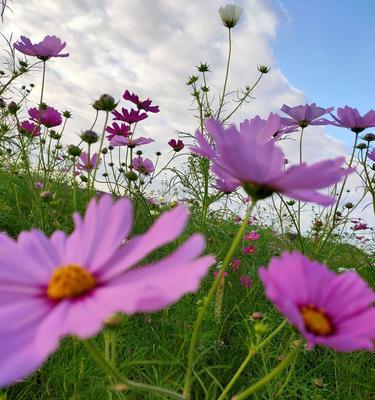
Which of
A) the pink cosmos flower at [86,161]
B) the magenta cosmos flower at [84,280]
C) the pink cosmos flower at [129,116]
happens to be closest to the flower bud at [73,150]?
the pink cosmos flower at [86,161]

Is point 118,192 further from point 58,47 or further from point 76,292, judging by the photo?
point 76,292

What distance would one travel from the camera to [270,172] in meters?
0.38

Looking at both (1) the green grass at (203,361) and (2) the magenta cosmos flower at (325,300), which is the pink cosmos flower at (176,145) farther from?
(2) the magenta cosmos flower at (325,300)

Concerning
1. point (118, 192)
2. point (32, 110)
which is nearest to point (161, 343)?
point (118, 192)

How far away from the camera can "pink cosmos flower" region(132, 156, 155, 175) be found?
1.97m

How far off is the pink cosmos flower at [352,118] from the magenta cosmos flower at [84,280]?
1.05 m

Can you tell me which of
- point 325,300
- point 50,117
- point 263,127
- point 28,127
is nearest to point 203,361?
point 263,127

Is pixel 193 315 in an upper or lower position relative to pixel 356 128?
lower

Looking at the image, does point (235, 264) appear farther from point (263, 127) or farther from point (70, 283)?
point (70, 283)

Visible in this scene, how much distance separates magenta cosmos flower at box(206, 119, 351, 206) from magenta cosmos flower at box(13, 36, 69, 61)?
1.38m

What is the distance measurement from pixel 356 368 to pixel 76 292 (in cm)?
129

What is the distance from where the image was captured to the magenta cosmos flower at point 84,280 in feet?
0.83

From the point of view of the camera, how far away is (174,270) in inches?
10.7

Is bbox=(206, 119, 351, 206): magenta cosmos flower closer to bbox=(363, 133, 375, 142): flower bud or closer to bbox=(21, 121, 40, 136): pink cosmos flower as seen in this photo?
bbox=(363, 133, 375, 142): flower bud
